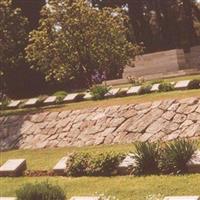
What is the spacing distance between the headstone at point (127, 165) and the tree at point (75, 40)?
15491 mm

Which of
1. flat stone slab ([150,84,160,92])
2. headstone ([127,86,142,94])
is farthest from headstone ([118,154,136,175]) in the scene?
headstone ([127,86,142,94])

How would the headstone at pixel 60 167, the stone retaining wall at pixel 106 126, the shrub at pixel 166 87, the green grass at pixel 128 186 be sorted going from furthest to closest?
the shrub at pixel 166 87, the stone retaining wall at pixel 106 126, the headstone at pixel 60 167, the green grass at pixel 128 186

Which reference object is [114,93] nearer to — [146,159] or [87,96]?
[87,96]

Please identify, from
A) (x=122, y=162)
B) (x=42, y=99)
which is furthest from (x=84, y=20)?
(x=122, y=162)

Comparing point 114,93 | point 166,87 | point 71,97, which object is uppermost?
point 166,87

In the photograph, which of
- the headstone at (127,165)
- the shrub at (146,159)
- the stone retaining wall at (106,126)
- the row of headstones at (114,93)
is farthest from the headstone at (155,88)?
the shrub at (146,159)

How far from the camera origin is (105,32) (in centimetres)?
2931

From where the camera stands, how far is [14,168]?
50.3ft

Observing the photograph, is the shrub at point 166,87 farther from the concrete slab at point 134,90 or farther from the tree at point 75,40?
the tree at point 75,40

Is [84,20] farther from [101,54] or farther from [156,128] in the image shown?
[156,128]

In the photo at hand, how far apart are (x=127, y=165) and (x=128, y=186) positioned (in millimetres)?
1138

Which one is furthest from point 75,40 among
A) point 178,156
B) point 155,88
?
point 178,156

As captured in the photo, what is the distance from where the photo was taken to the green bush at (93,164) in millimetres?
13695

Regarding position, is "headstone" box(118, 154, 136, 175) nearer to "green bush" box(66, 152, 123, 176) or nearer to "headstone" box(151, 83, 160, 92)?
"green bush" box(66, 152, 123, 176)
